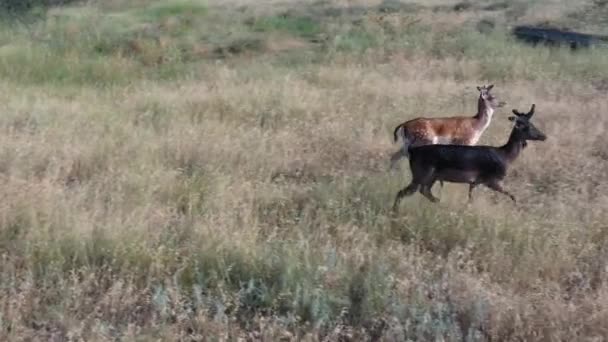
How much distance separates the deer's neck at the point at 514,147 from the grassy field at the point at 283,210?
1.48 feet

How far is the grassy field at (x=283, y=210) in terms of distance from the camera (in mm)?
5297

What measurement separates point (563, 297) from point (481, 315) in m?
0.78

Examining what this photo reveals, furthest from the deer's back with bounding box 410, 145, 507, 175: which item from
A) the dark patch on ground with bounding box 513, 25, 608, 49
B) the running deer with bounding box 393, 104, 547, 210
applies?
the dark patch on ground with bounding box 513, 25, 608, 49

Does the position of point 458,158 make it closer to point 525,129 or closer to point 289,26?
point 525,129

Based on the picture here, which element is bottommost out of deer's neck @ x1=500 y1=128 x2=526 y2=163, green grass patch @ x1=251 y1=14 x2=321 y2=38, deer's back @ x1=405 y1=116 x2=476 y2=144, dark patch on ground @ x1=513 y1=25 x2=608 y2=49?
dark patch on ground @ x1=513 y1=25 x2=608 y2=49

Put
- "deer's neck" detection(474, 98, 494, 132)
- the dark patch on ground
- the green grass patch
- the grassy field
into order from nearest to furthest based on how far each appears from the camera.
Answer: the grassy field
"deer's neck" detection(474, 98, 494, 132)
the dark patch on ground
the green grass patch

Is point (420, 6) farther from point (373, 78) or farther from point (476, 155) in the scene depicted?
point (476, 155)

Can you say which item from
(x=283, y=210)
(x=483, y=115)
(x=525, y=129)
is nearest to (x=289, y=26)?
(x=483, y=115)

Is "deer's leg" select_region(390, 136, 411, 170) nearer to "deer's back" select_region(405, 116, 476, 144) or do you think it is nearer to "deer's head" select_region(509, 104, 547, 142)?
"deer's back" select_region(405, 116, 476, 144)

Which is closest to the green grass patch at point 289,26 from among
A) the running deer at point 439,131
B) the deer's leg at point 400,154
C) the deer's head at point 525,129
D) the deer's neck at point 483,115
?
the deer's neck at point 483,115

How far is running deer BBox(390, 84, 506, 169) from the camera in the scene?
30.3ft

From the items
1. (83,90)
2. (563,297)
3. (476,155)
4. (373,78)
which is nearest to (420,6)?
(373,78)

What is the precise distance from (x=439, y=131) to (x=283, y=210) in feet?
8.58

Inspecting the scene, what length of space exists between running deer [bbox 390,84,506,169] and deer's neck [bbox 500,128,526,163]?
47.6 inches
